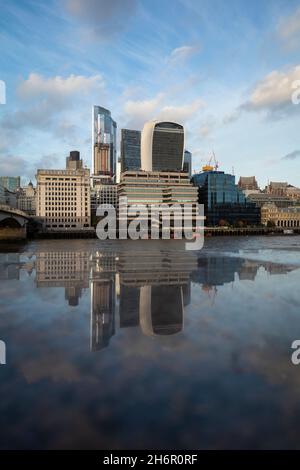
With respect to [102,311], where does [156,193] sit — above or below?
above

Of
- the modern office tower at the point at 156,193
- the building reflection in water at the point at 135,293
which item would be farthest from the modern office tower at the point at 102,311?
the modern office tower at the point at 156,193

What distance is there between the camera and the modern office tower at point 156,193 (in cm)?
16925

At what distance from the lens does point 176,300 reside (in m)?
16.7

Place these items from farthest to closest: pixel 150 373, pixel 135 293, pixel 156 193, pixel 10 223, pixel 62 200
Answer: pixel 156 193
pixel 62 200
pixel 10 223
pixel 135 293
pixel 150 373

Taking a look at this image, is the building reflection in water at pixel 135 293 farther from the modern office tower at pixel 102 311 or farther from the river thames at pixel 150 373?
the river thames at pixel 150 373

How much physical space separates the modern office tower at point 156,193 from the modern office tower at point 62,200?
18.5 metres

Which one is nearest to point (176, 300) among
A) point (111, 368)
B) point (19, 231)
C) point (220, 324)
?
point (220, 324)

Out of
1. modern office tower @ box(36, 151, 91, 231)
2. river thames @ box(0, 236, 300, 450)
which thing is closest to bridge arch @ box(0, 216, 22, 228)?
modern office tower @ box(36, 151, 91, 231)

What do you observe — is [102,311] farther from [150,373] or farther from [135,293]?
[150,373]

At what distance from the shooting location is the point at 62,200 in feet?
558

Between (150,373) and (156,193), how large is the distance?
167 meters

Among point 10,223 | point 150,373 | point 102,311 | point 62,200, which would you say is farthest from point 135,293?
point 62,200
